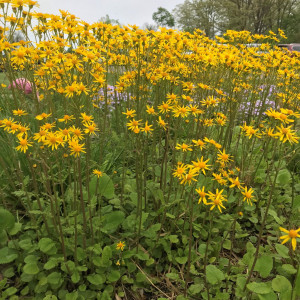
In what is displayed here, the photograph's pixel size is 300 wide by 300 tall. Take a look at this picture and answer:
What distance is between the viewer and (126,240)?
2285 millimetres

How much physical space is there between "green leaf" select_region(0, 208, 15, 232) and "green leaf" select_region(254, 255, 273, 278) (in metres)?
1.81

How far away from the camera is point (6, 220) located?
2.01m

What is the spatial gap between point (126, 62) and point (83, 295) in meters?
2.08

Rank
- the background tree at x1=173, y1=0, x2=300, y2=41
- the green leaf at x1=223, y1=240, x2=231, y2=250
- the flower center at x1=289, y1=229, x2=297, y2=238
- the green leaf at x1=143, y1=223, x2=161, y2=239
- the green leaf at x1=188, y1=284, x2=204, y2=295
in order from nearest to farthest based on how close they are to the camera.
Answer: the flower center at x1=289, y1=229, x2=297, y2=238 → the green leaf at x1=188, y1=284, x2=204, y2=295 → the green leaf at x1=143, y1=223, x2=161, y2=239 → the green leaf at x1=223, y1=240, x2=231, y2=250 → the background tree at x1=173, y1=0, x2=300, y2=41

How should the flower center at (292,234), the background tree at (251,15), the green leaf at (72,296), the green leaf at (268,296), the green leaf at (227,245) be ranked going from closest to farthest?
the flower center at (292,234) < the green leaf at (268,296) < the green leaf at (72,296) < the green leaf at (227,245) < the background tree at (251,15)

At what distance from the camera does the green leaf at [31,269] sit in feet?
5.90

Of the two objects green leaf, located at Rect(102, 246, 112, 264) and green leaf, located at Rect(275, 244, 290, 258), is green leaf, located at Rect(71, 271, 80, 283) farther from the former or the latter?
green leaf, located at Rect(275, 244, 290, 258)

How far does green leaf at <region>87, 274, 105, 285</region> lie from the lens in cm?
182

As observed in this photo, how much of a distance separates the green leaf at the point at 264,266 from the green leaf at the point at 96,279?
106 cm

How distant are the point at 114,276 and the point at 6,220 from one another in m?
0.92

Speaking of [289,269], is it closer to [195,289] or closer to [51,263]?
Result: [195,289]

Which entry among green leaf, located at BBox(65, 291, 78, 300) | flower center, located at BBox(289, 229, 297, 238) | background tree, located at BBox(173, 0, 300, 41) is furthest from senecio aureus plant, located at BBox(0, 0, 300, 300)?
background tree, located at BBox(173, 0, 300, 41)

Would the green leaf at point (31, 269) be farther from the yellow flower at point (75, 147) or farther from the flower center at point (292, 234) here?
the flower center at point (292, 234)

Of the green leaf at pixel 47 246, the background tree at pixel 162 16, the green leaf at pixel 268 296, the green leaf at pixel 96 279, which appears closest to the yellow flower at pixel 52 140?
the green leaf at pixel 47 246
